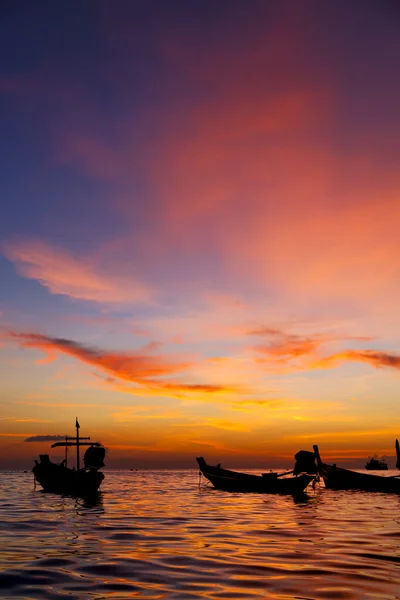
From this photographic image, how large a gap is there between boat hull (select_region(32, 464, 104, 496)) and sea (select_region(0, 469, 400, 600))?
57.0 ft

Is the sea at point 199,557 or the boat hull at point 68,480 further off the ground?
the sea at point 199,557

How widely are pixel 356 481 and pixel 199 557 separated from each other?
4525 centimetres

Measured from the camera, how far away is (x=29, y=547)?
18.3m

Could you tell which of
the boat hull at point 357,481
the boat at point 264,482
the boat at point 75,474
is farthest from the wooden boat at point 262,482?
the boat at point 75,474

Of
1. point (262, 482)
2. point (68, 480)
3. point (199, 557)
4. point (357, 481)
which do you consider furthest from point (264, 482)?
point (199, 557)

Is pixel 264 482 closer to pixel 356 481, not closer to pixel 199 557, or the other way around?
pixel 356 481

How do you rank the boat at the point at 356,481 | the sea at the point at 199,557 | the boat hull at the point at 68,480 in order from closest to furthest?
1. the sea at the point at 199,557
2. the boat hull at the point at 68,480
3. the boat at the point at 356,481

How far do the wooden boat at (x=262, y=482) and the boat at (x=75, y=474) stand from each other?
14580mm

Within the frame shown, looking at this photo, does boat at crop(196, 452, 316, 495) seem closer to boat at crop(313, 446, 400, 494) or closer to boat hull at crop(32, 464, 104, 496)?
boat at crop(313, 446, 400, 494)

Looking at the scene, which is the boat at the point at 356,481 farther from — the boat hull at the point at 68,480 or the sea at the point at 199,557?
the boat hull at the point at 68,480

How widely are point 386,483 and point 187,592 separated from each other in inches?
1824

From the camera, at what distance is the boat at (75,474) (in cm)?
4666

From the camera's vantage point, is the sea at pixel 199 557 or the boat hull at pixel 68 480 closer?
the sea at pixel 199 557

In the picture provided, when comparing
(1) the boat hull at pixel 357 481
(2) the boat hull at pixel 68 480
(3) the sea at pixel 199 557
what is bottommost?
(1) the boat hull at pixel 357 481
